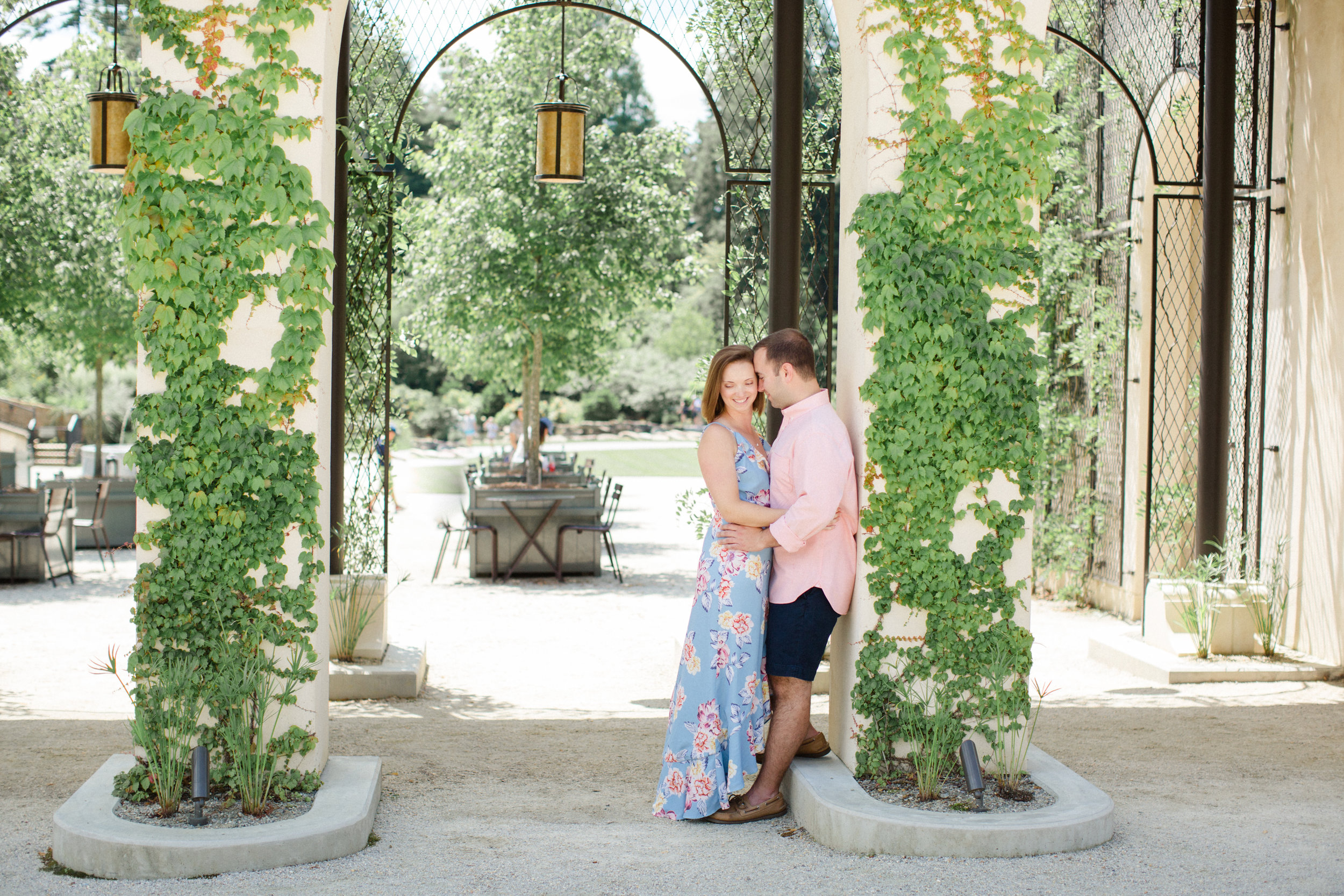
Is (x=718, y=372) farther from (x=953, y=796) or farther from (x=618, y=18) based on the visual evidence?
(x=618, y=18)

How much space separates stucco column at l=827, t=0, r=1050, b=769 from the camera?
403 centimetres

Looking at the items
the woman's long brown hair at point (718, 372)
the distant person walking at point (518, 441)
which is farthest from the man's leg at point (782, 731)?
the distant person walking at point (518, 441)

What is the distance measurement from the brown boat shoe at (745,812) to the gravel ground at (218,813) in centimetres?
134

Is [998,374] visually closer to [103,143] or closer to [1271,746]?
[1271,746]

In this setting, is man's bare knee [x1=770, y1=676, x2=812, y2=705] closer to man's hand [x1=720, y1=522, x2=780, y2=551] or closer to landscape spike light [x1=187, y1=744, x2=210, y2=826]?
man's hand [x1=720, y1=522, x2=780, y2=551]

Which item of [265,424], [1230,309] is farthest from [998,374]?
[1230,309]

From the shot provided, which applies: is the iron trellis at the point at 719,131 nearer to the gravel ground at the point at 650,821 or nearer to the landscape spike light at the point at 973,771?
the gravel ground at the point at 650,821

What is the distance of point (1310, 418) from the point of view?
6.79 meters

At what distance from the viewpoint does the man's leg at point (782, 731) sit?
12.9 feet

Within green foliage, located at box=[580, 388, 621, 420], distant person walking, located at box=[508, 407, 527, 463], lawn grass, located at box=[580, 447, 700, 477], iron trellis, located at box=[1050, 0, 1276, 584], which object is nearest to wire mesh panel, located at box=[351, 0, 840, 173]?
iron trellis, located at box=[1050, 0, 1276, 584]

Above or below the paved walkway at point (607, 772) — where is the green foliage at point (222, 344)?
above

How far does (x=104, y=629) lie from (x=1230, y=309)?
7357mm

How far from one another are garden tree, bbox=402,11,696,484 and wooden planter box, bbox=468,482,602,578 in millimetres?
1537

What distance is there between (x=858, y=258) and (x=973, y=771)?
1745 millimetres
